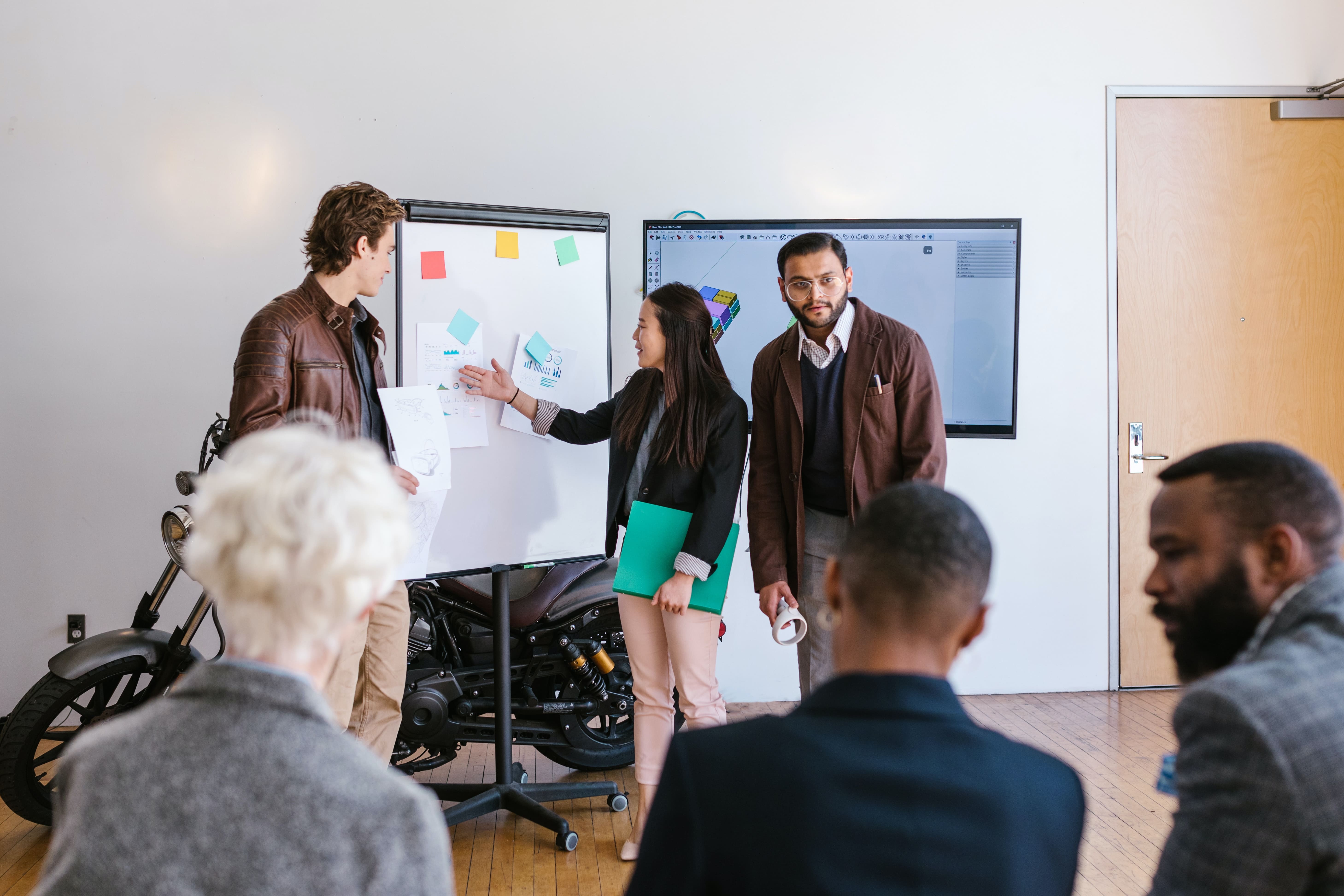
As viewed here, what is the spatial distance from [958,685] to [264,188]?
11.4 feet

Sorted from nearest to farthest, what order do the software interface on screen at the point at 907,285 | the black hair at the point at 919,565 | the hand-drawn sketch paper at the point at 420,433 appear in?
the black hair at the point at 919,565 → the hand-drawn sketch paper at the point at 420,433 → the software interface on screen at the point at 907,285

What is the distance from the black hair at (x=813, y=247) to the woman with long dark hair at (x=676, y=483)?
274 millimetres

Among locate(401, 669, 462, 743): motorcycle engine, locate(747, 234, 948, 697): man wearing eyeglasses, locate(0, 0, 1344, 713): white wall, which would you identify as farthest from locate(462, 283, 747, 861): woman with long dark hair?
locate(0, 0, 1344, 713): white wall

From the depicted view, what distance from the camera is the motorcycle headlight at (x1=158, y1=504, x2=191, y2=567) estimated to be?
245 cm

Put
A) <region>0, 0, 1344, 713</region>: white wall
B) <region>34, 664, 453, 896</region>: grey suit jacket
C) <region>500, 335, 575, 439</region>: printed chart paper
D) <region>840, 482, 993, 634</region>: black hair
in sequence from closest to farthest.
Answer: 1. <region>34, 664, 453, 896</region>: grey suit jacket
2. <region>840, 482, 993, 634</region>: black hair
3. <region>500, 335, 575, 439</region>: printed chart paper
4. <region>0, 0, 1344, 713</region>: white wall

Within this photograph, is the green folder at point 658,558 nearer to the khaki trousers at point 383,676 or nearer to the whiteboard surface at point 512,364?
the whiteboard surface at point 512,364

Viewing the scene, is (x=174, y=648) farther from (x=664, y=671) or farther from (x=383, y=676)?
(x=664, y=671)

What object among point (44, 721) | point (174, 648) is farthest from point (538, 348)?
point (44, 721)

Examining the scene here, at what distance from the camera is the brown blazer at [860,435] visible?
7.62 ft

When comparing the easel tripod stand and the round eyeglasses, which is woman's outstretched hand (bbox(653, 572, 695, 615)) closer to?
the easel tripod stand

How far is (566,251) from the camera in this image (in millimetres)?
2773

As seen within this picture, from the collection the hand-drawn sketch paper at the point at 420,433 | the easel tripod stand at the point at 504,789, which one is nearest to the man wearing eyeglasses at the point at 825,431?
the easel tripod stand at the point at 504,789

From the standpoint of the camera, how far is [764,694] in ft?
12.6

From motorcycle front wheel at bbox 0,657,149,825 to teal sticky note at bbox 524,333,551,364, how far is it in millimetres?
1404
